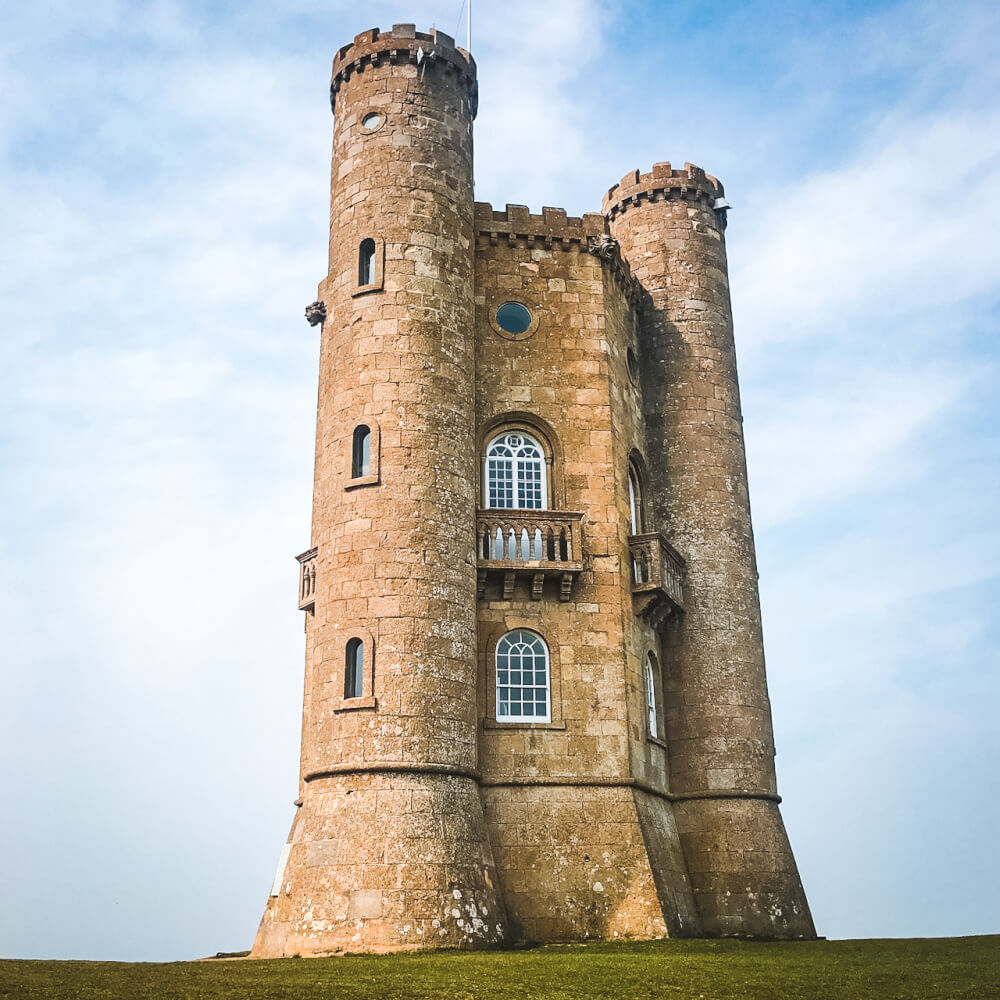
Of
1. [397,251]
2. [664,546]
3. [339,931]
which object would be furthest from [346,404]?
[339,931]

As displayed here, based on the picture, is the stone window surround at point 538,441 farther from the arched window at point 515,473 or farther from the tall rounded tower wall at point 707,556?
the tall rounded tower wall at point 707,556

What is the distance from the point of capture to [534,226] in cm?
2777

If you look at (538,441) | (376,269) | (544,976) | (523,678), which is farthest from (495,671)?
(544,976)

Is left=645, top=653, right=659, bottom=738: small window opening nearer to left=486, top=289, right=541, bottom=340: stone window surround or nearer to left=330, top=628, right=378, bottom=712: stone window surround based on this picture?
left=330, top=628, right=378, bottom=712: stone window surround

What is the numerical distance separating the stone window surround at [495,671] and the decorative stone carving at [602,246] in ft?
31.6

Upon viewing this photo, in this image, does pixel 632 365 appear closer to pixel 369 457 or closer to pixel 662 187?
pixel 662 187

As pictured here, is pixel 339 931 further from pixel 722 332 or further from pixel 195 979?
pixel 722 332

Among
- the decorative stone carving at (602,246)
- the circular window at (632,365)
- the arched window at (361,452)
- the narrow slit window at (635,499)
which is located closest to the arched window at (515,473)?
the narrow slit window at (635,499)

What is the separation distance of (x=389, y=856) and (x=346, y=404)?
30.9 feet

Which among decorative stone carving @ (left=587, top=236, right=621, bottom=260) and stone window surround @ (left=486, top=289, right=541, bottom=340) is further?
decorative stone carving @ (left=587, top=236, right=621, bottom=260)

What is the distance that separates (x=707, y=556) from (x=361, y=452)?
10.2 m

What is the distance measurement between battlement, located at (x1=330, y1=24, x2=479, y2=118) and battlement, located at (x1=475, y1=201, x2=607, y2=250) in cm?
309

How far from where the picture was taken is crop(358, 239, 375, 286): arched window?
81.5 ft

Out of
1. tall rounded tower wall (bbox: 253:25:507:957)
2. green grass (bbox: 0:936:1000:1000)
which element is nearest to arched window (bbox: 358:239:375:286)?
tall rounded tower wall (bbox: 253:25:507:957)
